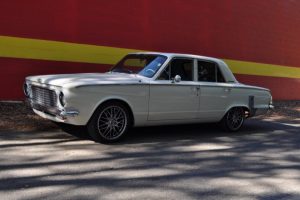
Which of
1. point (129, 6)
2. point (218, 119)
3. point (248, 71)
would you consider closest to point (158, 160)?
point (218, 119)

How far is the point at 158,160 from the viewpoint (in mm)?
6516

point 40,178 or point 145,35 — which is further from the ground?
point 145,35

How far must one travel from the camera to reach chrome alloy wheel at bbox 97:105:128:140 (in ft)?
23.8

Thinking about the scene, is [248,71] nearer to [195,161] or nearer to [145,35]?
[145,35]

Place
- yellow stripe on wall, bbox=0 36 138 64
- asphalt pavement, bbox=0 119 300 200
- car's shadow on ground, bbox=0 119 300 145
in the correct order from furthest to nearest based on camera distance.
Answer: yellow stripe on wall, bbox=0 36 138 64
car's shadow on ground, bbox=0 119 300 145
asphalt pavement, bbox=0 119 300 200

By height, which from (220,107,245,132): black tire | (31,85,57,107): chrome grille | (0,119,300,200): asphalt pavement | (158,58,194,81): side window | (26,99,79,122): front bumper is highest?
(158,58,194,81): side window

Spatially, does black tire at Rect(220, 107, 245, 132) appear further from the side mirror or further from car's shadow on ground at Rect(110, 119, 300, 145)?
the side mirror

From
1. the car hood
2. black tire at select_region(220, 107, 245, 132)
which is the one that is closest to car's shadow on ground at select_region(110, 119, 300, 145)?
black tire at select_region(220, 107, 245, 132)

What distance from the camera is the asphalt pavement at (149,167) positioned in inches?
198

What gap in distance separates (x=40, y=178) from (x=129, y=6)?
7.11 metres

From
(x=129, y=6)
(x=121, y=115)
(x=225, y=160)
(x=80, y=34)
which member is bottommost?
(x=225, y=160)

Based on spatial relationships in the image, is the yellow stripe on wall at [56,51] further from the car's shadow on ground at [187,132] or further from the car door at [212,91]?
the car door at [212,91]

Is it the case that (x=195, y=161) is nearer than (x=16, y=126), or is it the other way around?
(x=195, y=161)

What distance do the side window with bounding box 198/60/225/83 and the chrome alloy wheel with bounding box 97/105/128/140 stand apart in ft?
6.50
